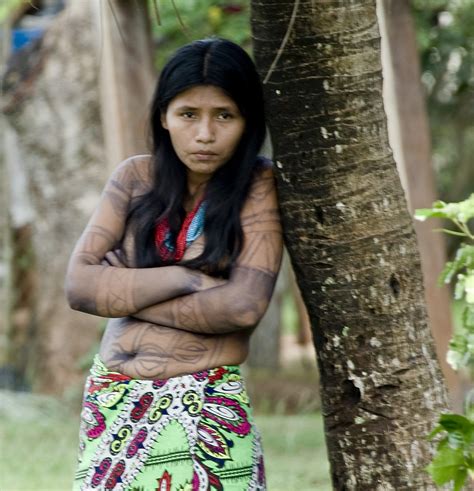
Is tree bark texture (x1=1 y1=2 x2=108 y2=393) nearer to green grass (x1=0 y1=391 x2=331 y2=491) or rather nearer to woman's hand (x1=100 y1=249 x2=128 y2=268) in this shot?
green grass (x1=0 y1=391 x2=331 y2=491)

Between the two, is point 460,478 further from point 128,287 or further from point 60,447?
point 60,447

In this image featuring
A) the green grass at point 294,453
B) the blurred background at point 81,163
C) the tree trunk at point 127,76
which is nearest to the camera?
the green grass at point 294,453

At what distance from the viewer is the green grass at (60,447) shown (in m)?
6.98

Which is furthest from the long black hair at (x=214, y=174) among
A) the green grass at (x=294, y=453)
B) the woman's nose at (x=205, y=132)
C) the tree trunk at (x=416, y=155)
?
the tree trunk at (x=416, y=155)

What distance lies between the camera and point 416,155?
26.6 feet

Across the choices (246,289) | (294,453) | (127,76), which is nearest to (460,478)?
(246,289)

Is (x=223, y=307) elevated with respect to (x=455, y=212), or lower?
lower

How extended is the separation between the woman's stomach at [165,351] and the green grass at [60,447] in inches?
125

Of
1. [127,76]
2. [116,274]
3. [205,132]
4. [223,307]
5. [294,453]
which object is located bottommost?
[294,453]

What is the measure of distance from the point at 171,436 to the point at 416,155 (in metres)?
5.11

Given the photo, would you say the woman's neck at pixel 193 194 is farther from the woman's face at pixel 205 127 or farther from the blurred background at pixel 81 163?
the blurred background at pixel 81 163

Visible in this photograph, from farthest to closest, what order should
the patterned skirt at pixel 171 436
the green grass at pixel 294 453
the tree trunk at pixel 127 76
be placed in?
the tree trunk at pixel 127 76, the green grass at pixel 294 453, the patterned skirt at pixel 171 436

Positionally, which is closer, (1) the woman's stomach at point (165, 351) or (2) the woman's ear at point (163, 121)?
(1) the woman's stomach at point (165, 351)

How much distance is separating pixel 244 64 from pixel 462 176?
43.7ft
